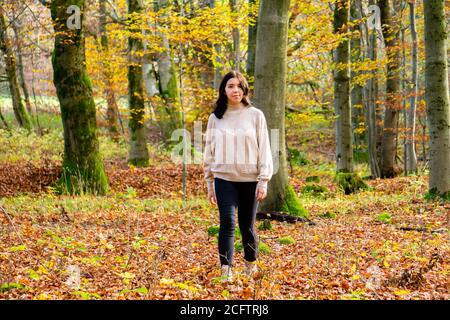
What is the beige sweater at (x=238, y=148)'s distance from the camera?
4.75 meters

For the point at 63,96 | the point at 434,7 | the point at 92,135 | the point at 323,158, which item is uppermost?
the point at 434,7

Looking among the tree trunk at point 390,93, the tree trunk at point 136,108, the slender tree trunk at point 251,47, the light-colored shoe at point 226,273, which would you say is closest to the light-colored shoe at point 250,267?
the light-colored shoe at point 226,273

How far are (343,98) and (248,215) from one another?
8701 millimetres

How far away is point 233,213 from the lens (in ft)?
15.4

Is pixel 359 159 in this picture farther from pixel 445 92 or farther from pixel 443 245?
pixel 443 245

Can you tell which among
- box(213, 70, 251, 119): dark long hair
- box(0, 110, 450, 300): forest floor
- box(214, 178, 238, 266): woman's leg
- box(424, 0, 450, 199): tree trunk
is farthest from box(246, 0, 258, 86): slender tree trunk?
box(214, 178, 238, 266): woman's leg

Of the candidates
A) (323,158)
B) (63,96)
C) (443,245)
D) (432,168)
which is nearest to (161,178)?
(63,96)

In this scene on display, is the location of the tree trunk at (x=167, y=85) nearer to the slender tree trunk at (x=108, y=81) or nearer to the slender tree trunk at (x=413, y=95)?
the slender tree trunk at (x=108, y=81)

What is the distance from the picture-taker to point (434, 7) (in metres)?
9.15

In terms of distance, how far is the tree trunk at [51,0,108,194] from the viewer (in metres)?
10.6

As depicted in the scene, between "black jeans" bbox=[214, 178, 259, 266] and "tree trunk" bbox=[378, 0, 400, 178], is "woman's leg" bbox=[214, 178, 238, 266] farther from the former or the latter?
"tree trunk" bbox=[378, 0, 400, 178]

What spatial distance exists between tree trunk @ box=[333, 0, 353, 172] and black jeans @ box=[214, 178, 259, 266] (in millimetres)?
8432

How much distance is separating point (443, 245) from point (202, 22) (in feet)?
28.0
